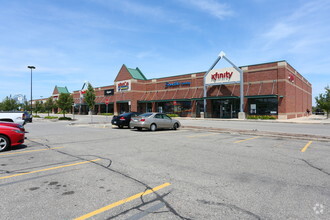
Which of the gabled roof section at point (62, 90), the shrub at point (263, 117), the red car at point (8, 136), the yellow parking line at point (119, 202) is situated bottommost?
the yellow parking line at point (119, 202)

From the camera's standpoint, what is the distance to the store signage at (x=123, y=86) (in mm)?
49594

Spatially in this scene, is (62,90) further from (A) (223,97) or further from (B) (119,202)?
(B) (119,202)

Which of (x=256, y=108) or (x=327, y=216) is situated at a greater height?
(x=256, y=108)

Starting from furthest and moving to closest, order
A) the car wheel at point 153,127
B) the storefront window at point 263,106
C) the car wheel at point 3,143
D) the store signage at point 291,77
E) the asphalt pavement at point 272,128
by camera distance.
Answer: the store signage at point 291,77 < the storefront window at point 263,106 < the car wheel at point 153,127 < the asphalt pavement at point 272,128 < the car wheel at point 3,143

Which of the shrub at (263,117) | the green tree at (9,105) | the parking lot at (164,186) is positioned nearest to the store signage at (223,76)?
the shrub at (263,117)

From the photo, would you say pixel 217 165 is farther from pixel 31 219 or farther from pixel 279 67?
pixel 279 67

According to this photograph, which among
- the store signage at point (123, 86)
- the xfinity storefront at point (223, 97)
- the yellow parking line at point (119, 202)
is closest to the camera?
the yellow parking line at point (119, 202)

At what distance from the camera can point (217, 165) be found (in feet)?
19.4

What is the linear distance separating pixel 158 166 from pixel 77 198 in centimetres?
246

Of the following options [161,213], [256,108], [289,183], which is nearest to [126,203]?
[161,213]

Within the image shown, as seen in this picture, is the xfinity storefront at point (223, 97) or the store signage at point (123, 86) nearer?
the xfinity storefront at point (223, 97)

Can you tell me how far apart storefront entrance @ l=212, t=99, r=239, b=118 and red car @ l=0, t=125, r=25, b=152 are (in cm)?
3203

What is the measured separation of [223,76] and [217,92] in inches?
116

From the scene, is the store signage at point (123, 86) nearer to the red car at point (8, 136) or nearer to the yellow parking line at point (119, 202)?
the red car at point (8, 136)
